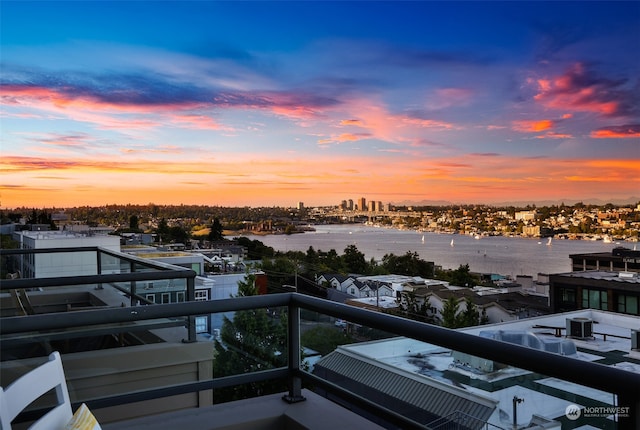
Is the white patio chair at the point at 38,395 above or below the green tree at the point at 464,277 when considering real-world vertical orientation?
above

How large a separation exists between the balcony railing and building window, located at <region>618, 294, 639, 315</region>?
13.5 meters

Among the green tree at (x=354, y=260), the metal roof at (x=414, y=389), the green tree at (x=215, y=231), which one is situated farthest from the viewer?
the green tree at (x=354, y=260)

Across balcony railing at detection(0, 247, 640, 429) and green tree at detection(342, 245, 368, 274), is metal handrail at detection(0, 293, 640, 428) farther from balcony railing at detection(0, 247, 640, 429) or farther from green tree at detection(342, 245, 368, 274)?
green tree at detection(342, 245, 368, 274)

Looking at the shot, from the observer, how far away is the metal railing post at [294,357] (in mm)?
1887

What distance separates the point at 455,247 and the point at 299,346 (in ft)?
56.9

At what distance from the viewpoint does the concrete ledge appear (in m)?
1.76

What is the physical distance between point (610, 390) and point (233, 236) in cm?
1688

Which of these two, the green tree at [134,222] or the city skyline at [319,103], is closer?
the city skyline at [319,103]

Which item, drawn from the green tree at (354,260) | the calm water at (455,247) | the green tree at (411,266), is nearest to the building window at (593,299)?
the calm water at (455,247)

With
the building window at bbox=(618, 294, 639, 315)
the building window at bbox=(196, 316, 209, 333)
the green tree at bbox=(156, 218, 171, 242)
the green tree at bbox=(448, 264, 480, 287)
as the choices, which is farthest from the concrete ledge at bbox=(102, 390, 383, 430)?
the green tree at bbox=(448, 264, 480, 287)

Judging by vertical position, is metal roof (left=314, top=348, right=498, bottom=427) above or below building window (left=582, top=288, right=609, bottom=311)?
above

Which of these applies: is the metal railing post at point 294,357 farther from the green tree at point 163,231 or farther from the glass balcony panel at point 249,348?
the green tree at point 163,231

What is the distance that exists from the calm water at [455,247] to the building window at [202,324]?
1451cm

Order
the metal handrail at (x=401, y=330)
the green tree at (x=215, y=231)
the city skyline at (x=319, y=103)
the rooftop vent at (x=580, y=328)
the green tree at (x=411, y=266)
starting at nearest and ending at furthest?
the metal handrail at (x=401, y=330) < the city skyline at (x=319, y=103) < the rooftop vent at (x=580, y=328) < the green tree at (x=215, y=231) < the green tree at (x=411, y=266)
